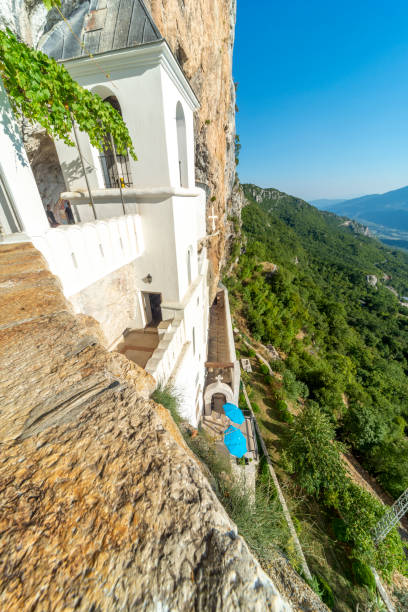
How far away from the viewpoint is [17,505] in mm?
848

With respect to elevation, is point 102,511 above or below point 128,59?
below

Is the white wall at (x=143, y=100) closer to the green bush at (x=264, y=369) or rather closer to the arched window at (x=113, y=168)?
the arched window at (x=113, y=168)

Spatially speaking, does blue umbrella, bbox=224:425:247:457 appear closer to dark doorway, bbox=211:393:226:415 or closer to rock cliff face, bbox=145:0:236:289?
dark doorway, bbox=211:393:226:415

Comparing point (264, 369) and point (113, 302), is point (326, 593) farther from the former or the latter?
point (113, 302)

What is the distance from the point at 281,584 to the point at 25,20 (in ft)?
38.2

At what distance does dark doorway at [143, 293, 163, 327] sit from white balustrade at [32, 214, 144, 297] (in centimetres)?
197

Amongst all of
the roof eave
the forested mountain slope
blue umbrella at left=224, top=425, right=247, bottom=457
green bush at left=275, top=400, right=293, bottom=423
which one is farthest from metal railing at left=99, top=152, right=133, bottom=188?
the forested mountain slope

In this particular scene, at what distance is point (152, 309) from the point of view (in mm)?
A: 8305

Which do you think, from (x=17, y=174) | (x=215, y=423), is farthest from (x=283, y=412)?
(x=17, y=174)

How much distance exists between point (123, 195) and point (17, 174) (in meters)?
2.38

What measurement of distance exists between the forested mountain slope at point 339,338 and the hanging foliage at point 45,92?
22902 millimetres

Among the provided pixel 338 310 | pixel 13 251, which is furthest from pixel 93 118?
pixel 338 310

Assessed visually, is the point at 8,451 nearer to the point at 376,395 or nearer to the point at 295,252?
the point at 376,395

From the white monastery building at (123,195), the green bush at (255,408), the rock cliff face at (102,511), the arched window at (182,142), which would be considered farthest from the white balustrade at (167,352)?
the green bush at (255,408)
